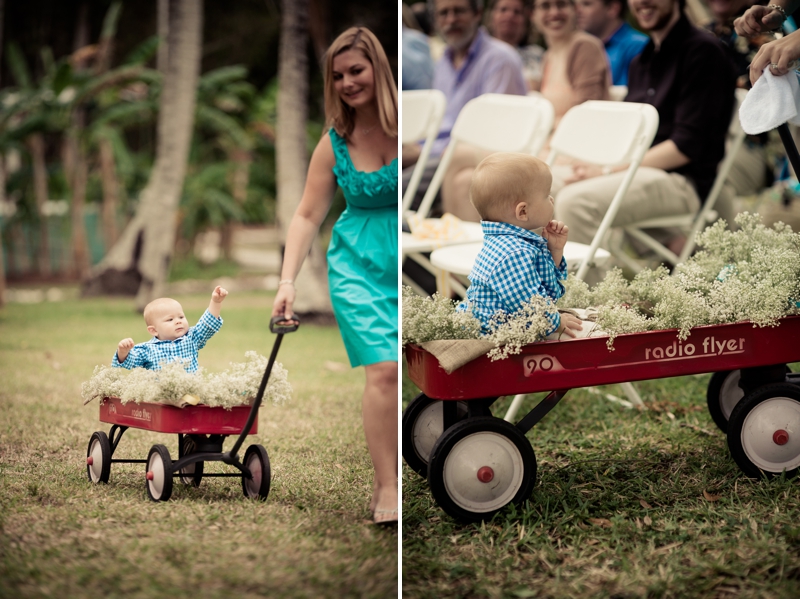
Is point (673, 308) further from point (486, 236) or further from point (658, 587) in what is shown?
point (658, 587)

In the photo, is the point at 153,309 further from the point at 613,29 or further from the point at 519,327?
the point at 613,29

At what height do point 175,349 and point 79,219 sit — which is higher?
point 79,219

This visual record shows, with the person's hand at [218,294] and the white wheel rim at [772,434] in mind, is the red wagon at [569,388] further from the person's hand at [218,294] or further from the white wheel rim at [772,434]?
the person's hand at [218,294]

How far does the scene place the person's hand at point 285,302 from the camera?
2414mm

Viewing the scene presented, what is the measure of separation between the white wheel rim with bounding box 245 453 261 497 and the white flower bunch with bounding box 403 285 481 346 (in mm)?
636

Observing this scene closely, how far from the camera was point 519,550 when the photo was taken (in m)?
2.62

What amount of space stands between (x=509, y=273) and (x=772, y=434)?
112 centimetres

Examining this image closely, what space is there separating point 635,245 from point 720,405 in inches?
96.1

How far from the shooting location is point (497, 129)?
189 inches

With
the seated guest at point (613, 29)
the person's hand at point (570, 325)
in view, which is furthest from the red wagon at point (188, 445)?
the seated guest at point (613, 29)

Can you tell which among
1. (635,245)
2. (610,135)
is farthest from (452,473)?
(635,245)

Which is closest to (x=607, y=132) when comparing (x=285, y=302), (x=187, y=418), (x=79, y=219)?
(x=285, y=302)

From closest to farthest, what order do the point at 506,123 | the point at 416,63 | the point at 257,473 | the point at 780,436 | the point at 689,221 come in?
1. the point at 257,473
2. the point at 780,436
3. the point at 689,221
4. the point at 506,123
5. the point at 416,63

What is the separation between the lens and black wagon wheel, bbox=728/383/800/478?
117 inches
